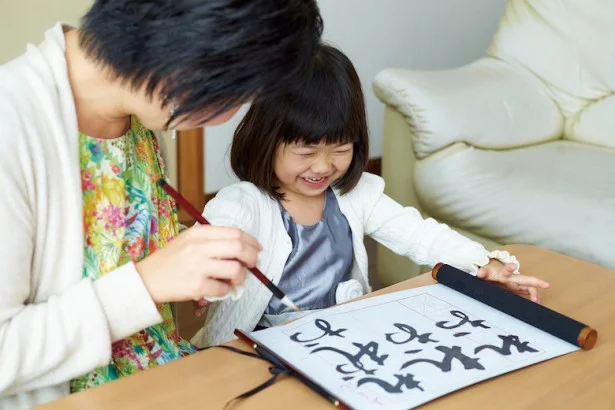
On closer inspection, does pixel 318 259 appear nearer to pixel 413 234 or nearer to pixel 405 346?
pixel 413 234

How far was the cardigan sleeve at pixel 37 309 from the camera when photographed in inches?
26.7

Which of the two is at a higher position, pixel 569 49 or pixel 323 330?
pixel 569 49

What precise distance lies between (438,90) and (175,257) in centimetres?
142

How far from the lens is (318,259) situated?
1274 millimetres

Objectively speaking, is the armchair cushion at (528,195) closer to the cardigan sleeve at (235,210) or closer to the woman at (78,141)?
the cardigan sleeve at (235,210)

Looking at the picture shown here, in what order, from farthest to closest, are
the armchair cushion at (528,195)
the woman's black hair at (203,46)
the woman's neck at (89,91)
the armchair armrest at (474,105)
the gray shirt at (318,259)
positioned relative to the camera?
the armchair armrest at (474,105) → the armchair cushion at (528,195) → the gray shirt at (318,259) → the woman's neck at (89,91) → the woman's black hair at (203,46)

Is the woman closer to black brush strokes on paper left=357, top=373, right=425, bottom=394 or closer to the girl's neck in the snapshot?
black brush strokes on paper left=357, top=373, right=425, bottom=394

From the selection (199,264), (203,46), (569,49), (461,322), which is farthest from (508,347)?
(569,49)

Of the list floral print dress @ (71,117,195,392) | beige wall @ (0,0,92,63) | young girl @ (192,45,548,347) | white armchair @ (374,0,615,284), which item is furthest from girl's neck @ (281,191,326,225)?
beige wall @ (0,0,92,63)

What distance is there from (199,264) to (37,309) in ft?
0.54

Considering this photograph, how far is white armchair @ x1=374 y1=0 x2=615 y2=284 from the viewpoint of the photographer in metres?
1.74

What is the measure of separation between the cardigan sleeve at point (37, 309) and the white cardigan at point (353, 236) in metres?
0.34

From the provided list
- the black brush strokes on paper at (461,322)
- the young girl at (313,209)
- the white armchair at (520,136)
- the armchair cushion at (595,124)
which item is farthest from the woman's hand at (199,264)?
the armchair cushion at (595,124)

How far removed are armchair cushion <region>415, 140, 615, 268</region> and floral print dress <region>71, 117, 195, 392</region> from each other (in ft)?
3.39
